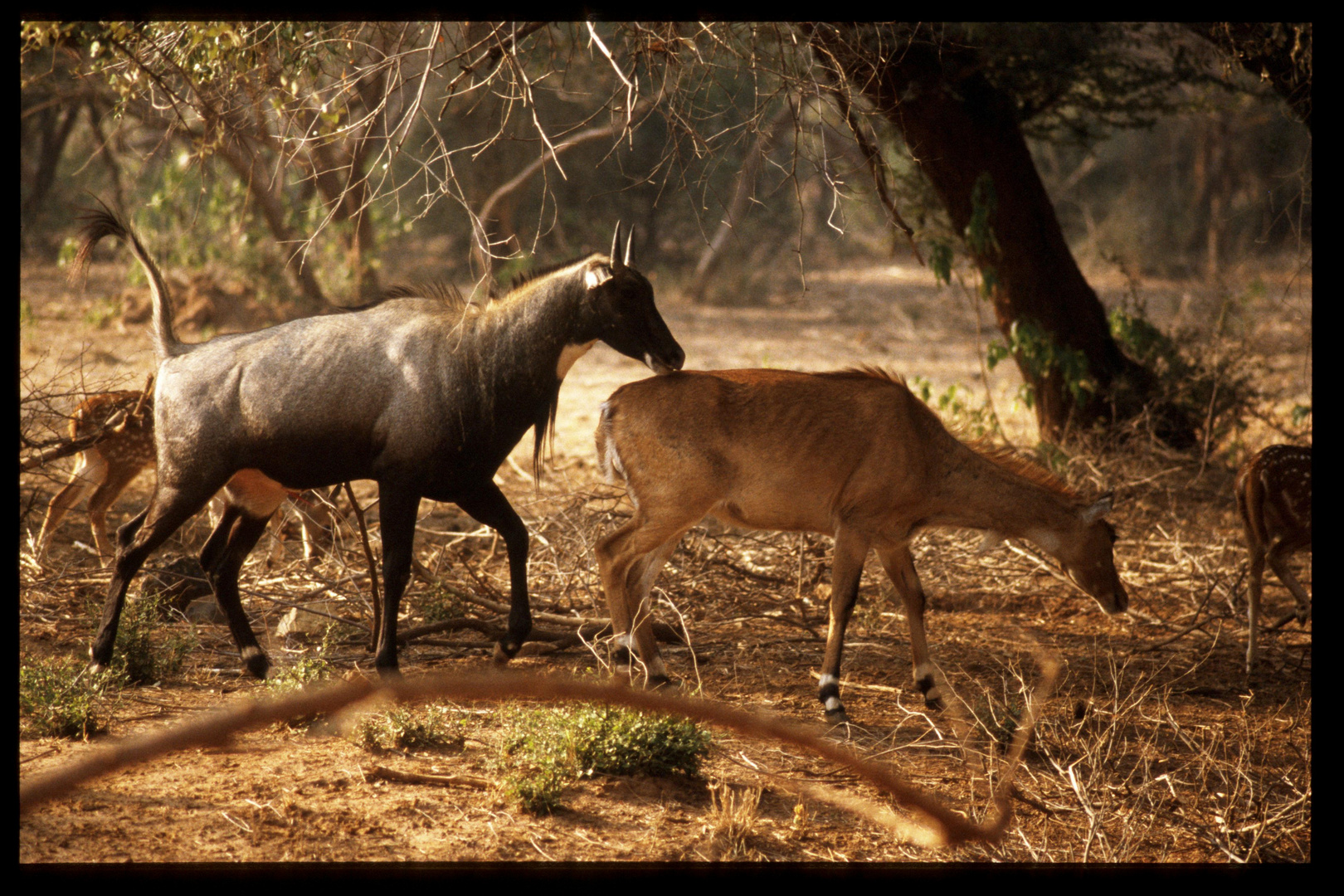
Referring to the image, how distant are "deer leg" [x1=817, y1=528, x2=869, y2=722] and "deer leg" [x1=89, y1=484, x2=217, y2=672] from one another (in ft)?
10.2

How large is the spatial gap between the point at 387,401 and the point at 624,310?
1.23m

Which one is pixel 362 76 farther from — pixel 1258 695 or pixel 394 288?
pixel 1258 695

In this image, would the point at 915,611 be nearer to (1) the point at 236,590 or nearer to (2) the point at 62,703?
(1) the point at 236,590

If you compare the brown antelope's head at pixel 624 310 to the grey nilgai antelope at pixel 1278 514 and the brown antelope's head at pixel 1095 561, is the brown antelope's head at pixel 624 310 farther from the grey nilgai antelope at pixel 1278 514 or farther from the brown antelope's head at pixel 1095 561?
the grey nilgai antelope at pixel 1278 514

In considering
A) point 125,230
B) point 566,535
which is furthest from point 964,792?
point 125,230

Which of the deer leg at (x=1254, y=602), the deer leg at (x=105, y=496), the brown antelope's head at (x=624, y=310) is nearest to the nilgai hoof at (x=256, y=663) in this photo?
the brown antelope's head at (x=624, y=310)

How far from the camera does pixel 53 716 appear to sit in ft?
16.5

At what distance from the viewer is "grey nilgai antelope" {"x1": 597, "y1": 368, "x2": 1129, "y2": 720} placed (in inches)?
244

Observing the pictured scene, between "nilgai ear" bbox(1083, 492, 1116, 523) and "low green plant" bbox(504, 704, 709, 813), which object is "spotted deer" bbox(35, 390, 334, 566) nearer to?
"low green plant" bbox(504, 704, 709, 813)

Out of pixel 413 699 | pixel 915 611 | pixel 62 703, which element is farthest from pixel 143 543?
pixel 413 699

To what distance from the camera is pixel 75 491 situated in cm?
812

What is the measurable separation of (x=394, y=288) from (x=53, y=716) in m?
2.62

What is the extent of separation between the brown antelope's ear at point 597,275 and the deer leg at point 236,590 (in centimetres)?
221

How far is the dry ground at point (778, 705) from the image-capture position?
439 centimetres
